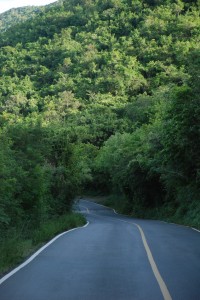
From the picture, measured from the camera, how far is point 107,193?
8131 centimetres

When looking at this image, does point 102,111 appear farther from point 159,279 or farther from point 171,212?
point 159,279

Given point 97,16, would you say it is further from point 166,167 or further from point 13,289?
point 13,289

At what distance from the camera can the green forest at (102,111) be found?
25.5 metres

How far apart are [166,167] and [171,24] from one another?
95.9m

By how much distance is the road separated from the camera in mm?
7699

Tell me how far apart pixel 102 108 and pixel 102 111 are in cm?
62

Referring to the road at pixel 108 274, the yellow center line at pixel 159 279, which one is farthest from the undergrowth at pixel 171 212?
the yellow center line at pixel 159 279

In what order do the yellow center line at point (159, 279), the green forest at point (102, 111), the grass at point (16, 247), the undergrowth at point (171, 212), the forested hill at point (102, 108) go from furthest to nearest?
the undergrowth at point (171, 212) < the forested hill at point (102, 108) < the green forest at point (102, 111) < the grass at point (16, 247) < the yellow center line at point (159, 279)

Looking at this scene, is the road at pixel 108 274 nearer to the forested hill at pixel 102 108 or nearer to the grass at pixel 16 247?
the grass at pixel 16 247

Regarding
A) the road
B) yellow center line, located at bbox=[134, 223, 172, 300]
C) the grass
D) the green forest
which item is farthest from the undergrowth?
yellow center line, located at bbox=[134, 223, 172, 300]

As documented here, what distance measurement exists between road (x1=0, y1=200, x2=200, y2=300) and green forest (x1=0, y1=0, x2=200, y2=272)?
9.65ft

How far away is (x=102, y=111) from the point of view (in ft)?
299

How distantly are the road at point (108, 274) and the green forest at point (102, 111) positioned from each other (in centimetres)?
294

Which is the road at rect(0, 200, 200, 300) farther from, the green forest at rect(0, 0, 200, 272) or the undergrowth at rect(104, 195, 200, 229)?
the undergrowth at rect(104, 195, 200, 229)
